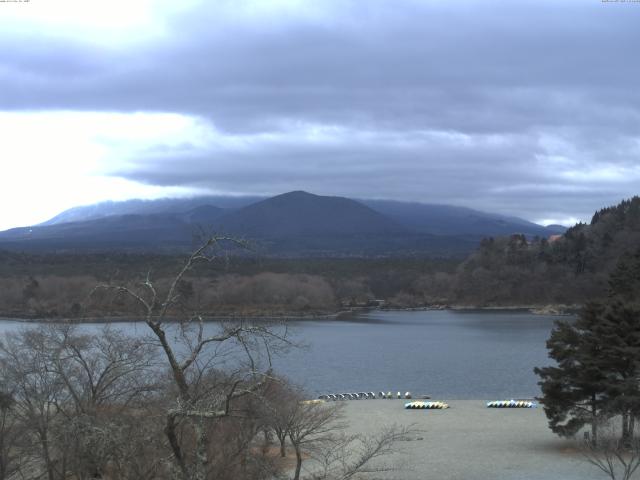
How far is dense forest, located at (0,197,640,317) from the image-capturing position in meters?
112

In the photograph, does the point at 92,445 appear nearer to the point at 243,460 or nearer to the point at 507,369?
the point at 243,460

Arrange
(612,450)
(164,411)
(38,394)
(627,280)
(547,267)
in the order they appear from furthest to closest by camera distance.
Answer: (547,267), (627,280), (612,450), (38,394), (164,411)

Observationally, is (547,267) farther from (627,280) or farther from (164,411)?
(164,411)

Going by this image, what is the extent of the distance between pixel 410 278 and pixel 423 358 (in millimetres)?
80542

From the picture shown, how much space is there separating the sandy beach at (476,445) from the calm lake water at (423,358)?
5.67 metres

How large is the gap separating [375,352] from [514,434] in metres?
36.4

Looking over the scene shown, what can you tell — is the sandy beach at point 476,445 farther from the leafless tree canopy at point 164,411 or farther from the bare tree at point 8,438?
the bare tree at point 8,438

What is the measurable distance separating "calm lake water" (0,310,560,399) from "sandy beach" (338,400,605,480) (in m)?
5.67

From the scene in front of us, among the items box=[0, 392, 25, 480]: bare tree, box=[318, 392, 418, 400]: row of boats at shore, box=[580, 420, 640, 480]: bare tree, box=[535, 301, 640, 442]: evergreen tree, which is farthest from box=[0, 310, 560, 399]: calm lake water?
box=[0, 392, 25, 480]: bare tree

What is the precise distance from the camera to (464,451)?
→ 2664 centimetres

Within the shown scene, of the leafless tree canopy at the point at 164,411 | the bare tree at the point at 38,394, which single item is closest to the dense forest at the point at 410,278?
the bare tree at the point at 38,394

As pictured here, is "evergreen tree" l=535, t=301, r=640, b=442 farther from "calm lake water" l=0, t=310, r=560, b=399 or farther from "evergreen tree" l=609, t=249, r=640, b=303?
"evergreen tree" l=609, t=249, r=640, b=303

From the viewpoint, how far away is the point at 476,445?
27.9 meters

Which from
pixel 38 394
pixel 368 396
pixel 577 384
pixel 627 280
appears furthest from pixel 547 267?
pixel 38 394
